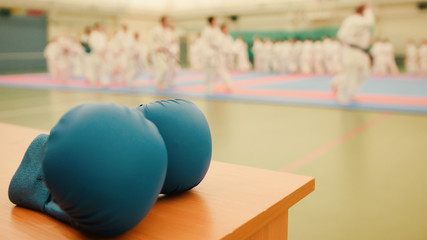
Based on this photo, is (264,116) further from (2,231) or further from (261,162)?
(2,231)

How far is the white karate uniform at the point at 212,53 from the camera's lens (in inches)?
389

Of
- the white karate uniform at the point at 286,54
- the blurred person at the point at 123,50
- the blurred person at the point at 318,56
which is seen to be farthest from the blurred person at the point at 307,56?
the blurred person at the point at 123,50

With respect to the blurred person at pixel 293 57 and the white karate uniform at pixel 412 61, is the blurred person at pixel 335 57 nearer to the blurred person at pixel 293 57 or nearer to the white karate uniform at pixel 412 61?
the blurred person at pixel 293 57

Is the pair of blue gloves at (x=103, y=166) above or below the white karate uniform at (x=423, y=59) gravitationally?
above

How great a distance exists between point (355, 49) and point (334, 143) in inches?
139

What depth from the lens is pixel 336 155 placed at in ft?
14.0

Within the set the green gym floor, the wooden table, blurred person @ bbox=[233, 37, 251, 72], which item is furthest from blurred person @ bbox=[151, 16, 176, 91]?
the wooden table

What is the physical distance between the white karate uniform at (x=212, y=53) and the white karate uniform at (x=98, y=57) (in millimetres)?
4134

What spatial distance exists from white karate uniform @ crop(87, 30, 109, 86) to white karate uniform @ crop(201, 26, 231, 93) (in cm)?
413

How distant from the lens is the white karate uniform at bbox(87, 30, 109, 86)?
40.8ft

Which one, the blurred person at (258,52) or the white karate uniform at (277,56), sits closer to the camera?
the white karate uniform at (277,56)

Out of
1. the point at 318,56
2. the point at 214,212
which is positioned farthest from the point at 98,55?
the point at 214,212

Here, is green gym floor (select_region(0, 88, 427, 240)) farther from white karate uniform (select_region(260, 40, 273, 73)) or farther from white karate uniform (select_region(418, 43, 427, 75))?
white karate uniform (select_region(260, 40, 273, 73))

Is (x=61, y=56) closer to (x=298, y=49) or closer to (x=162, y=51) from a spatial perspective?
(x=162, y=51)
